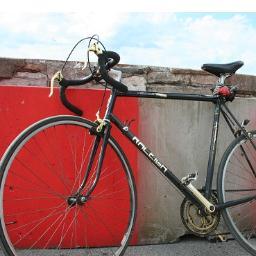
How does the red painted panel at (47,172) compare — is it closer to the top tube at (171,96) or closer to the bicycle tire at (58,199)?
the bicycle tire at (58,199)

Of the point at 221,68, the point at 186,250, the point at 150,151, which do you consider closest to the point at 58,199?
the point at 150,151

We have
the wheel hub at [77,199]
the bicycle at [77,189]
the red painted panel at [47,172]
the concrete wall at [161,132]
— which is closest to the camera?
the wheel hub at [77,199]

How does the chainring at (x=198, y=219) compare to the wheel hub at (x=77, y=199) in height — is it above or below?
below

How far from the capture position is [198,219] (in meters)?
3.30

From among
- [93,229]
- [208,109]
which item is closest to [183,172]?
[208,109]

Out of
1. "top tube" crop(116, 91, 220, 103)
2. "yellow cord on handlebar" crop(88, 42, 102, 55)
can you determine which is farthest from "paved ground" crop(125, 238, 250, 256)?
"yellow cord on handlebar" crop(88, 42, 102, 55)

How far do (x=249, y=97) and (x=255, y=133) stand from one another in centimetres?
82

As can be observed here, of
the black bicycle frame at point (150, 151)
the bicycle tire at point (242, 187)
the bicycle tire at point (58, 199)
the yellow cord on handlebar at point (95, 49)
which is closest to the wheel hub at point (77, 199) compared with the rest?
the black bicycle frame at point (150, 151)

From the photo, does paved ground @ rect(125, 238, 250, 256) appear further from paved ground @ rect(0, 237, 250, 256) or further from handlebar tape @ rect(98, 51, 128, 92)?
handlebar tape @ rect(98, 51, 128, 92)

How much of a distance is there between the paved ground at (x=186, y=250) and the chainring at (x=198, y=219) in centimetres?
37

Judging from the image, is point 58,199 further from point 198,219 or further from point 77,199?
point 198,219

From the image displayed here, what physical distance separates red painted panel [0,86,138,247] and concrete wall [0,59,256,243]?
27 cm

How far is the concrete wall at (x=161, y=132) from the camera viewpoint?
3645 millimetres

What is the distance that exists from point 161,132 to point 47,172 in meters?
0.99
